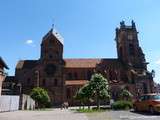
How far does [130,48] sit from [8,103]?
160ft

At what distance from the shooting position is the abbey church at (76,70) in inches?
2398

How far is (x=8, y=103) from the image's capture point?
95.3 feet

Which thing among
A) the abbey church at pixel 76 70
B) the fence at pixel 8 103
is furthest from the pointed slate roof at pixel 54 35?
the fence at pixel 8 103

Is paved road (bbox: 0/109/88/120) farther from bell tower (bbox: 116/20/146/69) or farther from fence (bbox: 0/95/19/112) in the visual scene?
bell tower (bbox: 116/20/146/69)

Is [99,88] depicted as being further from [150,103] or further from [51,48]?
[51,48]

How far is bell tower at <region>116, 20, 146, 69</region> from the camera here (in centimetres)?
6925

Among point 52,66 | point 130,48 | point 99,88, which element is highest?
point 130,48

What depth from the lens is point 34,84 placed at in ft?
198

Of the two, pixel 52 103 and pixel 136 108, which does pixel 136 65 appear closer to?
pixel 52 103

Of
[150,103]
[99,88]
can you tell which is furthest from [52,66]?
[150,103]

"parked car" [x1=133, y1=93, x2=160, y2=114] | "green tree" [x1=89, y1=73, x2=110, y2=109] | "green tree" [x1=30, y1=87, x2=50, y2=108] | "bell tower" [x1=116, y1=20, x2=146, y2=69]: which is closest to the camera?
"parked car" [x1=133, y1=93, x2=160, y2=114]

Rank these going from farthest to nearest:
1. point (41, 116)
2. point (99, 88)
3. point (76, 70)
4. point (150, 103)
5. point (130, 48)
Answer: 1. point (130, 48)
2. point (76, 70)
3. point (99, 88)
4. point (150, 103)
5. point (41, 116)

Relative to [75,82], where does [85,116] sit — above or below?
below

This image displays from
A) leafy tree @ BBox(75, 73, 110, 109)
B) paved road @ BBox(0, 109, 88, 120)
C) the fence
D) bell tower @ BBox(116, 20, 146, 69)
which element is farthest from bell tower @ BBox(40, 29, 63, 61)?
paved road @ BBox(0, 109, 88, 120)
